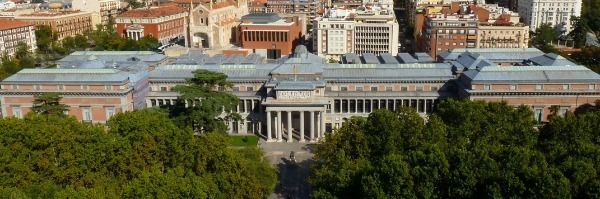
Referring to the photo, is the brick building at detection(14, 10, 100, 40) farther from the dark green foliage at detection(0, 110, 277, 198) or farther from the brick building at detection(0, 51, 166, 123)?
the dark green foliage at detection(0, 110, 277, 198)

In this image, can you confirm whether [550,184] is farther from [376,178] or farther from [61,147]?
[61,147]

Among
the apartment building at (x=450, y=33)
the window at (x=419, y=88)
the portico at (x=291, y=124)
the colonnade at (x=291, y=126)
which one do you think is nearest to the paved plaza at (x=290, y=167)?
the colonnade at (x=291, y=126)

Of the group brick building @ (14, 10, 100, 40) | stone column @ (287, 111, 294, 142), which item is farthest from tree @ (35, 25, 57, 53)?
stone column @ (287, 111, 294, 142)

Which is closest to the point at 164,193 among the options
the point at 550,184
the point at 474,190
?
the point at 474,190

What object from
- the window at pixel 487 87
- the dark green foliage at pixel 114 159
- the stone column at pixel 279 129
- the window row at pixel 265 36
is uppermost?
the window row at pixel 265 36

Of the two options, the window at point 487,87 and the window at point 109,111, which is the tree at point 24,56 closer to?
the window at point 109,111

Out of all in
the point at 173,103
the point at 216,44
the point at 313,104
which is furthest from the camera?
the point at 216,44
